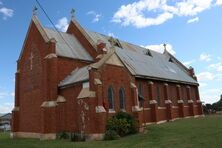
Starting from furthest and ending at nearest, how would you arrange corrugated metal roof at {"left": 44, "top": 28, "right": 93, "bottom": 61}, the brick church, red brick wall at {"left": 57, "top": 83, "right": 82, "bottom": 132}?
1. corrugated metal roof at {"left": 44, "top": 28, "right": 93, "bottom": 61}
2. red brick wall at {"left": 57, "top": 83, "right": 82, "bottom": 132}
3. the brick church

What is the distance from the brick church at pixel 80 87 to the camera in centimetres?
→ 2406

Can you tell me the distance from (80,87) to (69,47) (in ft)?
29.7

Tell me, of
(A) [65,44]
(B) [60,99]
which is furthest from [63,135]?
(A) [65,44]

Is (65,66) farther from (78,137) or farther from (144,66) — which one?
(144,66)

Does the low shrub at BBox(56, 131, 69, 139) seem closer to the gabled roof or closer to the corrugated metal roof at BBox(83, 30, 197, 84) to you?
the gabled roof

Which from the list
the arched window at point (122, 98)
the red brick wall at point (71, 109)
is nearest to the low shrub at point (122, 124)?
the arched window at point (122, 98)

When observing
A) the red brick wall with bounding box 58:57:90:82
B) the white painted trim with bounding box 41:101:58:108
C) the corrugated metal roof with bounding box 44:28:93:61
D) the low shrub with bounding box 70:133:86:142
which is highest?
the corrugated metal roof with bounding box 44:28:93:61

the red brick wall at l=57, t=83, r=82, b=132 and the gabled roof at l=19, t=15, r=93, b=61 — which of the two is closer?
the red brick wall at l=57, t=83, r=82, b=132

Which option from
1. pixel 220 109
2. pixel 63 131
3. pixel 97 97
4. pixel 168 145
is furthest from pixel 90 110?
pixel 220 109

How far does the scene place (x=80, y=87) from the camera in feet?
83.6

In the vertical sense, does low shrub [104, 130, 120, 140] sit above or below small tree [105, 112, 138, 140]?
below

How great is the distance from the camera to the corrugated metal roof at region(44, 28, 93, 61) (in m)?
31.0

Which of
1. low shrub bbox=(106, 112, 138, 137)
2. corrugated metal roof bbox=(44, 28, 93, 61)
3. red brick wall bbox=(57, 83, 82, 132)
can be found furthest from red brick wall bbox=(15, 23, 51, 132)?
low shrub bbox=(106, 112, 138, 137)

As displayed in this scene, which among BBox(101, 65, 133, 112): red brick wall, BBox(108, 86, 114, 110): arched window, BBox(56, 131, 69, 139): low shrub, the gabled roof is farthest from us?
the gabled roof
